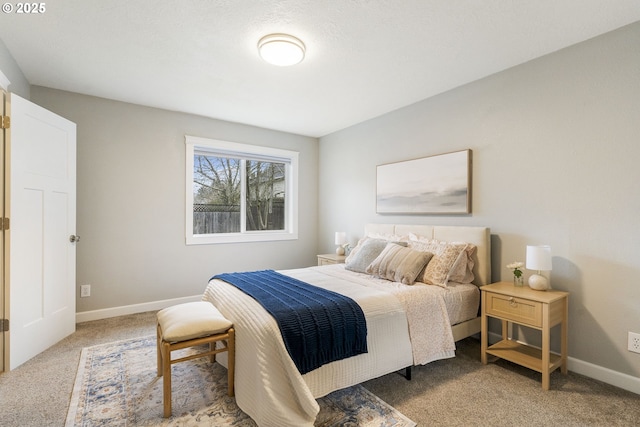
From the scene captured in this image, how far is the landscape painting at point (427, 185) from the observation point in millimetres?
3064

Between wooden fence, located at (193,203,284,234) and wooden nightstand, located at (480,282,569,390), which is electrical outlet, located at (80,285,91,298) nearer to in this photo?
wooden fence, located at (193,203,284,234)

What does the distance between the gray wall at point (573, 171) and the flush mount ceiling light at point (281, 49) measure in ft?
5.77

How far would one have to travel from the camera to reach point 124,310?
11.8ft

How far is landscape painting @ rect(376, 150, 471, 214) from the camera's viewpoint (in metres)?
3.06

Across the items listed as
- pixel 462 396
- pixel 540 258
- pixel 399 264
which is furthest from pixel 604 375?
pixel 399 264

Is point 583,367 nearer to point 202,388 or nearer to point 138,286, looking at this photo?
point 202,388

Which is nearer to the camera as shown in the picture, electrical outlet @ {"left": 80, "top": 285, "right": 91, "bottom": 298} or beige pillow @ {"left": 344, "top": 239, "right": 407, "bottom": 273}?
beige pillow @ {"left": 344, "top": 239, "right": 407, "bottom": 273}

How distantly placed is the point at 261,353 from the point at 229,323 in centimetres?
40

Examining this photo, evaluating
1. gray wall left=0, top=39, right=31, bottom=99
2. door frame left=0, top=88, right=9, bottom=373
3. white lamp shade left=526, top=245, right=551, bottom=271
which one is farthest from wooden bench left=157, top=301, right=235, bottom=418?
gray wall left=0, top=39, right=31, bottom=99

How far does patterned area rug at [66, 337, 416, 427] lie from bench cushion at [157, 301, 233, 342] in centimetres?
47

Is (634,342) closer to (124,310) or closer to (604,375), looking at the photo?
(604,375)

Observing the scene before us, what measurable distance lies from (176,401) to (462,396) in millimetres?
1887

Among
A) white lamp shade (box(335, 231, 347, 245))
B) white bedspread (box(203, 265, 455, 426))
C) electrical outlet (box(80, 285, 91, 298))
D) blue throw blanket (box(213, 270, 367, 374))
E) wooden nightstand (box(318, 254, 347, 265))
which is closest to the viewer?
white bedspread (box(203, 265, 455, 426))

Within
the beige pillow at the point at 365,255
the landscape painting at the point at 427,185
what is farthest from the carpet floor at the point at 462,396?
the landscape painting at the point at 427,185
